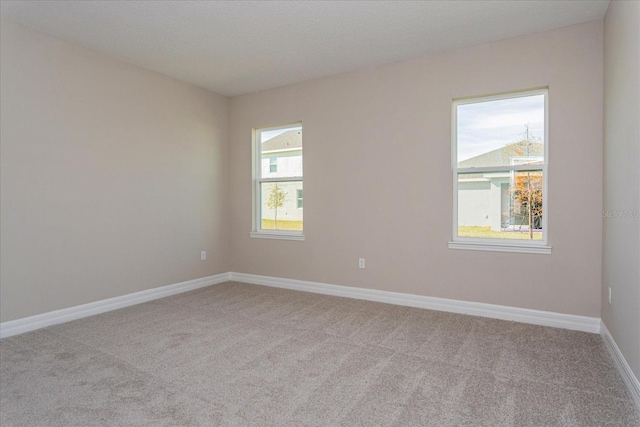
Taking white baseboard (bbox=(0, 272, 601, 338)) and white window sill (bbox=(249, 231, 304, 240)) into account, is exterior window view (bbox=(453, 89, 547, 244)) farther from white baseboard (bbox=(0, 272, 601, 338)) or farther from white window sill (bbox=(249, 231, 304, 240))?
white window sill (bbox=(249, 231, 304, 240))

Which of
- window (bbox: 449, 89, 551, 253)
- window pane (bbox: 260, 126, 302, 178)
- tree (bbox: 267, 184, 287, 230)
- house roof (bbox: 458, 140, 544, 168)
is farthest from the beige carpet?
window pane (bbox: 260, 126, 302, 178)

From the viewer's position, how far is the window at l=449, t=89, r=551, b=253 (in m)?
3.49

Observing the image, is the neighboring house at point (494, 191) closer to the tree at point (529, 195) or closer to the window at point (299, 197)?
the tree at point (529, 195)

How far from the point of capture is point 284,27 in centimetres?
332

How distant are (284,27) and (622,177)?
2860 mm

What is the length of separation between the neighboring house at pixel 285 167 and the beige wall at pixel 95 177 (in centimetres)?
73

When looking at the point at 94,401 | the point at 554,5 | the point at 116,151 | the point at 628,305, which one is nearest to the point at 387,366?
the point at 628,305

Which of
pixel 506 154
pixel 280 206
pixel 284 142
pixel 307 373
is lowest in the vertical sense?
pixel 307 373

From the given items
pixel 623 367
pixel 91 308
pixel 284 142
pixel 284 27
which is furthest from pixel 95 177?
pixel 623 367

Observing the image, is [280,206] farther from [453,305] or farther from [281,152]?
[453,305]

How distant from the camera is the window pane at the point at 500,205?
351 centimetres

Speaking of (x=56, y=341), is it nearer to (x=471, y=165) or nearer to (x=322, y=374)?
(x=322, y=374)

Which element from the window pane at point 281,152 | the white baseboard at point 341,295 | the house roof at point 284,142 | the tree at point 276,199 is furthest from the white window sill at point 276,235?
the house roof at point 284,142

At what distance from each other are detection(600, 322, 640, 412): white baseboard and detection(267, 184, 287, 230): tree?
12.1 feet
